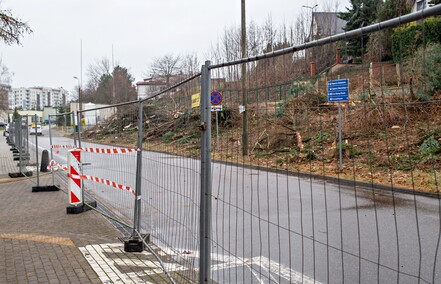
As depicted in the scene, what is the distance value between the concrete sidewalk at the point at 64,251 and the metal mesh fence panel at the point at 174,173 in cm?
39

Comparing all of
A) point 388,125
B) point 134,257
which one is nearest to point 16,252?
point 134,257

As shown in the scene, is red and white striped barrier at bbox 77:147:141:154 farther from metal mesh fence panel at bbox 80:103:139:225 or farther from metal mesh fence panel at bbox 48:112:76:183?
metal mesh fence panel at bbox 48:112:76:183

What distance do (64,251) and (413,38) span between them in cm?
511

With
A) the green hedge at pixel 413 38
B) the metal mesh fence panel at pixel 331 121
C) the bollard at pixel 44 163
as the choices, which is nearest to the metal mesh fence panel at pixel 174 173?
the metal mesh fence panel at pixel 331 121

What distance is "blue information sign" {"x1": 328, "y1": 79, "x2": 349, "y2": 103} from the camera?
2.25 m

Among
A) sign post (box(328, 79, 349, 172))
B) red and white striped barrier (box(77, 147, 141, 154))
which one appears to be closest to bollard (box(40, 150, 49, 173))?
red and white striped barrier (box(77, 147, 141, 154))

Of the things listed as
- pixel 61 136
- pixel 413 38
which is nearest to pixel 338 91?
pixel 413 38

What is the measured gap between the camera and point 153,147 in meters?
5.42

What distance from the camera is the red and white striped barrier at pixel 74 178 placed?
818 centimetres

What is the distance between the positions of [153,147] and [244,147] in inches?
85.6

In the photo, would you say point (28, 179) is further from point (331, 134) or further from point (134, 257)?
point (331, 134)

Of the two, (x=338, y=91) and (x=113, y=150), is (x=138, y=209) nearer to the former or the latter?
(x=113, y=150)

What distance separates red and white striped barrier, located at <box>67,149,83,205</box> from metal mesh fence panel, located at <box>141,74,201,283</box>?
2429mm

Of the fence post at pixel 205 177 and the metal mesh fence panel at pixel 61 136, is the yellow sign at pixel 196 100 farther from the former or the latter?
the metal mesh fence panel at pixel 61 136
